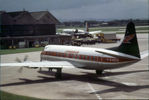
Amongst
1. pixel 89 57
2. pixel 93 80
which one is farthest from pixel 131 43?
pixel 93 80

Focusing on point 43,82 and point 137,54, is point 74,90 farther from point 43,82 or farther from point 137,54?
point 137,54

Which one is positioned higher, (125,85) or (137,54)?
(137,54)

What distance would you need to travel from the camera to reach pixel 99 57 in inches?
1266

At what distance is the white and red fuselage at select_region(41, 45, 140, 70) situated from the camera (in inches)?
1216

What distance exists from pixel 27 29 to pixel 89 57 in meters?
62.9

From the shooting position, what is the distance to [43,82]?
1289 inches

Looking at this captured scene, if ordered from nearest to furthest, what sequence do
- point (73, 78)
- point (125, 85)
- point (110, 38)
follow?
point (125, 85)
point (73, 78)
point (110, 38)

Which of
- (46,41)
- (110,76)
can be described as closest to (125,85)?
(110,76)

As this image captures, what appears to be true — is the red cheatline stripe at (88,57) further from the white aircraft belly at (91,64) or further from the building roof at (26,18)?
the building roof at (26,18)

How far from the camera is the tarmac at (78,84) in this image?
25859 millimetres

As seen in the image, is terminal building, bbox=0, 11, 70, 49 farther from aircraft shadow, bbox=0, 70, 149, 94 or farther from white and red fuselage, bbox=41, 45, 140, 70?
aircraft shadow, bbox=0, 70, 149, 94

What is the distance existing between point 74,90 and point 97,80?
630 centimetres

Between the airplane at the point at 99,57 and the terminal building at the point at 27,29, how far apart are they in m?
49.4

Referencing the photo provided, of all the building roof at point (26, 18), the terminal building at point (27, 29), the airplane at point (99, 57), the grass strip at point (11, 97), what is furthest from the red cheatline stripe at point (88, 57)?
the building roof at point (26, 18)
